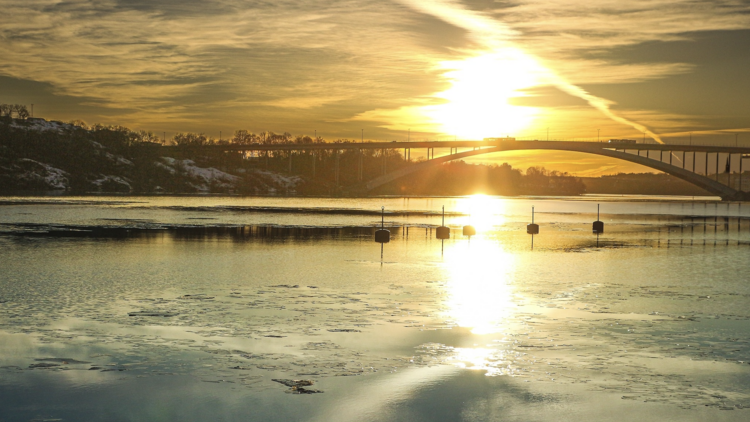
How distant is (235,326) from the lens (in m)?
14.6

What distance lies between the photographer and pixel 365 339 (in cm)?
1355

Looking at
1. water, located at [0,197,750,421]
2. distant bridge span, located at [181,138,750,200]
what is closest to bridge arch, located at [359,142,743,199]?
distant bridge span, located at [181,138,750,200]

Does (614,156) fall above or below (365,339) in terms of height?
above

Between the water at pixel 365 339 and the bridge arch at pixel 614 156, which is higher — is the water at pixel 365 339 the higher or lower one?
the lower one

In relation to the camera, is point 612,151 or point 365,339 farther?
point 612,151

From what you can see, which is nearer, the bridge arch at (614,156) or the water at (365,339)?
the water at (365,339)

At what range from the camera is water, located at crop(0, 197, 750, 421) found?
979cm

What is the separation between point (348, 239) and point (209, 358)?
29351 mm

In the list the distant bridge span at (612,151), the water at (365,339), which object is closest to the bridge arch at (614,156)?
the distant bridge span at (612,151)

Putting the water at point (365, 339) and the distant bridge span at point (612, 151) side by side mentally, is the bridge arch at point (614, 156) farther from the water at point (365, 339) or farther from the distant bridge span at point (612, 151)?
the water at point (365, 339)

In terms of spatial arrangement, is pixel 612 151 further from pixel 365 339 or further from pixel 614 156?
pixel 365 339

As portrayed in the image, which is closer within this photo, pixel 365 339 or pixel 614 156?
pixel 365 339

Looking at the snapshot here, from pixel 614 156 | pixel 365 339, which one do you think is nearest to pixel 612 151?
pixel 614 156

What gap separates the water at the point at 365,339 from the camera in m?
9.79
